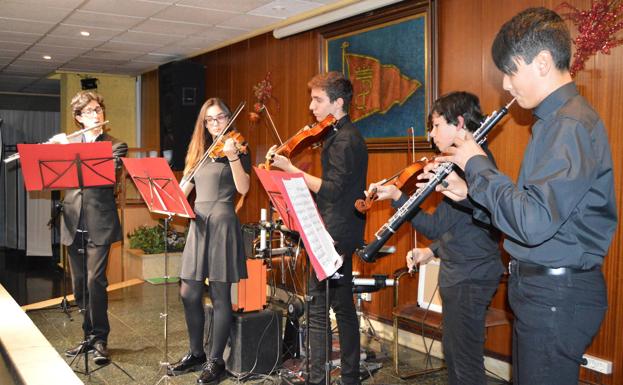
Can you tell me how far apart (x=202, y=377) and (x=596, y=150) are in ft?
8.53

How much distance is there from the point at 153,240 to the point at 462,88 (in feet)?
14.7

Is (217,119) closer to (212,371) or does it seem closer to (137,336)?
(212,371)

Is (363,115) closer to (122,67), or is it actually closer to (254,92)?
(254,92)

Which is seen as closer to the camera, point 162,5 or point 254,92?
point 162,5

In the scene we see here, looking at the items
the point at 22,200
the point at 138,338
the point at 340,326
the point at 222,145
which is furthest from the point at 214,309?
the point at 22,200

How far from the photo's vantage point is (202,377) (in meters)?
3.44

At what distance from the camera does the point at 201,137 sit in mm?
3510

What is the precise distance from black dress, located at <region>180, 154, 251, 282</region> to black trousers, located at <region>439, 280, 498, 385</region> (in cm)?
144

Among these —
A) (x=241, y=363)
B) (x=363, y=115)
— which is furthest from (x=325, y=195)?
(x=363, y=115)

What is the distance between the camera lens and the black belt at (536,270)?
164 centimetres

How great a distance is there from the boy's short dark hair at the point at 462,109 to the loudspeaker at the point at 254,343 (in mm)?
1837

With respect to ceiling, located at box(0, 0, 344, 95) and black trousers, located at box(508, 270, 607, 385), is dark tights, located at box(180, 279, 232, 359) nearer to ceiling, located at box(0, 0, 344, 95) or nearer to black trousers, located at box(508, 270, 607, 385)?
black trousers, located at box(508, 270, 607, 385)

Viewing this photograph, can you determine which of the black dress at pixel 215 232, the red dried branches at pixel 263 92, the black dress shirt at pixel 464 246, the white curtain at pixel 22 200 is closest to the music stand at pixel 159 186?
the black dress at pixel 215 232

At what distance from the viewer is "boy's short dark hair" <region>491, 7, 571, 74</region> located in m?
1.63
